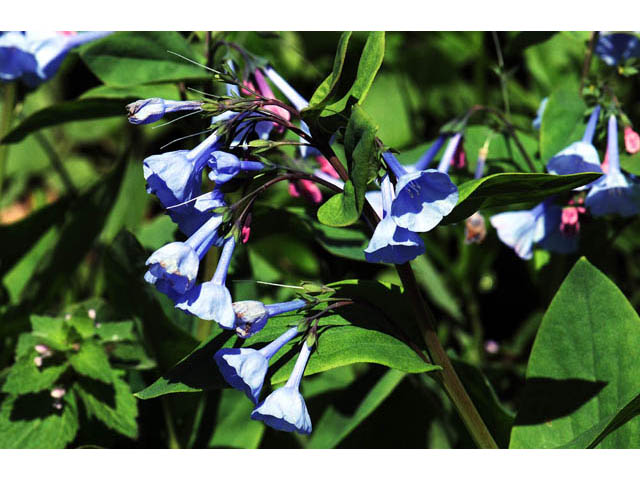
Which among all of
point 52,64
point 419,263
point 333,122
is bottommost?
point 419,263

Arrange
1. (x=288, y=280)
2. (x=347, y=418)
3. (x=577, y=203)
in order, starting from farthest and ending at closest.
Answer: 1. (x=288, y=280)
2. (x=347, y=418)
3. (x=577, y=203)

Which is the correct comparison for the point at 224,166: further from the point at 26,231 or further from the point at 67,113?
the point at 26,231

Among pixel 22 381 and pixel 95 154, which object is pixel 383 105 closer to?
pixel 95 154

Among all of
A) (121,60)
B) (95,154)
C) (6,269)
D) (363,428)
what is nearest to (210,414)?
Answer: (363,428)

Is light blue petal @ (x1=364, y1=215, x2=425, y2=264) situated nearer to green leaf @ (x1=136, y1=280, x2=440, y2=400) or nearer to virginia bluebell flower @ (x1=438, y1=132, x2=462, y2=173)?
green leaf @ (x1=136, y1=280, x2=440, y2=400)

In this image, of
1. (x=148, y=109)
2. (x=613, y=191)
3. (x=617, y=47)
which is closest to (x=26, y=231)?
(x=148, y=109)

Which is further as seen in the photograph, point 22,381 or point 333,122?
point 22,381

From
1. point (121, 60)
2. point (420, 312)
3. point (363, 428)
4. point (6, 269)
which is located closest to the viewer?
point (420, 312)
